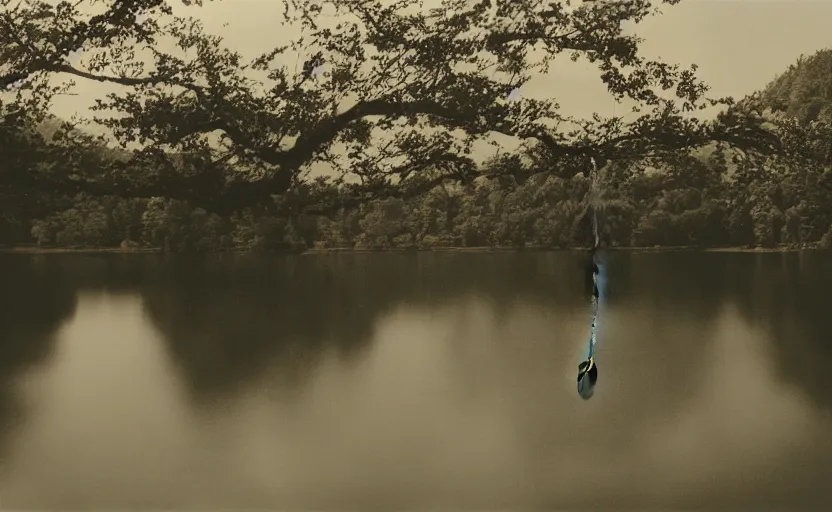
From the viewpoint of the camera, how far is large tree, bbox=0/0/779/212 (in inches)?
77.2

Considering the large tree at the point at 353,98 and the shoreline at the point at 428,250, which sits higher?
the large tree at the point at 353,98

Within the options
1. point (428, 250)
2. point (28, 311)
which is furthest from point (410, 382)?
point (28, 311)

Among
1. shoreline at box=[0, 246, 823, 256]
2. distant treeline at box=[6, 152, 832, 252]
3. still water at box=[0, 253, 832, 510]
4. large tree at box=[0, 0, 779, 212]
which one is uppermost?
large tree at box=[0, 0, 779, 212]

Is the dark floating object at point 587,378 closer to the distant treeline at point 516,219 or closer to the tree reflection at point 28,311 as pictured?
the distant treeline at point 516,219

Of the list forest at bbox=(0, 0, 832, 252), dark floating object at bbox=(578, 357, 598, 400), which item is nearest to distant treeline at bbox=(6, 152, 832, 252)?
forest at bbox=(0, 0, 832, 252)

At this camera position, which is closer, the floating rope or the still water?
the still water

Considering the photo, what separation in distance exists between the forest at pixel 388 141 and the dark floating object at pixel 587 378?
31 cm

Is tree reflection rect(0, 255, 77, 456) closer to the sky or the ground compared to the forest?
closer to the ground

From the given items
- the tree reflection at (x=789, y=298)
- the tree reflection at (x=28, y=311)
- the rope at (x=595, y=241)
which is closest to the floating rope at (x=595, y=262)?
the rope at (x=595, y=241)

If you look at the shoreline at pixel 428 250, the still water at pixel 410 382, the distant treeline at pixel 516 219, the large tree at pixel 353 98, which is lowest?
the still water at pixel 410 382

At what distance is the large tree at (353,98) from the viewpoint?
196 cm

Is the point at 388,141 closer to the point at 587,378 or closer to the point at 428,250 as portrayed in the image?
the point at 428,250

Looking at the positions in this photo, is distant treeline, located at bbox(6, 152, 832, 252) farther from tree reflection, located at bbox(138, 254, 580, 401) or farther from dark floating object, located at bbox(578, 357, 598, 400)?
dark floating object, located at bbox(578, 357, 598, 400)

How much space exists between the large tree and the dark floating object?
0.50m
